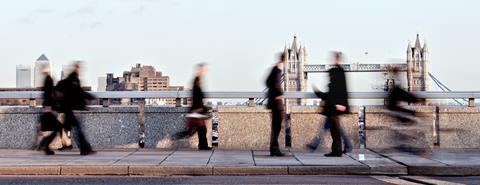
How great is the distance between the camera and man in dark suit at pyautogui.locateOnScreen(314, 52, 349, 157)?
533 inches

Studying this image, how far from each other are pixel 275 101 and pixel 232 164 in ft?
6.37

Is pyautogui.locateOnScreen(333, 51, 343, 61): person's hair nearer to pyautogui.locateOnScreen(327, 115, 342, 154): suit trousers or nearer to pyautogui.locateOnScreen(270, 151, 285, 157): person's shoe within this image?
pyautogui.locateOnScreen(327, 115, 342, 154): suit trousers

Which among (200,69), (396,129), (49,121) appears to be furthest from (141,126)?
(396,129)

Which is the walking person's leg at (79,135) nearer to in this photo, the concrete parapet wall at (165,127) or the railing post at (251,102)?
the concrete parapet wall at (165,127)

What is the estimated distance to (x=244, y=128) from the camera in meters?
15.3

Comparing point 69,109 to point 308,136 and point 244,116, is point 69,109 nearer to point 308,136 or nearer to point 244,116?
point 244,116

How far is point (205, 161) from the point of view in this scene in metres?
12.5

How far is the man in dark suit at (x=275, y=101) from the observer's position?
13.5 meters

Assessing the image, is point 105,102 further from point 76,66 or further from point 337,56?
point 337,56

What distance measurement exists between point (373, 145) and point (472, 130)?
2045 mm

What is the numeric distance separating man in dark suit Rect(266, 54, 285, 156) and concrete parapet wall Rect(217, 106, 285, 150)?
5.53 feet

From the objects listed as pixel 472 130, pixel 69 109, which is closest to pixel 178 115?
pixel 69 109

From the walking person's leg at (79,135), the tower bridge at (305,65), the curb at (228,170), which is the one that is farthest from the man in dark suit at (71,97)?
the tower bridge at (305,65)

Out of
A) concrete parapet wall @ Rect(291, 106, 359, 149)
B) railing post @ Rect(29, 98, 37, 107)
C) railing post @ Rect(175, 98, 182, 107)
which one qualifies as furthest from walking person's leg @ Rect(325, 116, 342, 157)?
railing post @ Rect(29, 98, 37, 107)
